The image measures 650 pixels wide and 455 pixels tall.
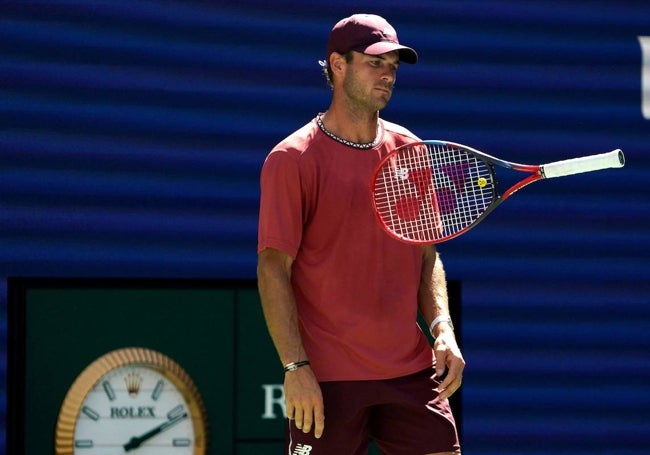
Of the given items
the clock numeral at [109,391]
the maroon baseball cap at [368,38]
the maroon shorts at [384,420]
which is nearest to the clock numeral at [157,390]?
the clock numeral at [109,391]

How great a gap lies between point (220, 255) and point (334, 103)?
1693 mm

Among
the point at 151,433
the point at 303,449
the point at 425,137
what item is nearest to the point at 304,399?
the point at 303,449

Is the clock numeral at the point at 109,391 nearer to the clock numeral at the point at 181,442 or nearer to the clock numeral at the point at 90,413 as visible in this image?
the clock numeral at the point at 90,413

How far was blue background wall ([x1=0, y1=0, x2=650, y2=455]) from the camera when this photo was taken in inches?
209

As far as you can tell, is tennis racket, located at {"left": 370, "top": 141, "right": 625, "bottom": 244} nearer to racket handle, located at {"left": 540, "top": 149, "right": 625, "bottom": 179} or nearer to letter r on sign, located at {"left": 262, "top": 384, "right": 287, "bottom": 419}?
racket handle, located at {"left": 540, "top": 149, "right": 625, "bottom": 179}

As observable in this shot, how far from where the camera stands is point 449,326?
3822mm

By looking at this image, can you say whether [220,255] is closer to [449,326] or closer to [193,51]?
[193,51]

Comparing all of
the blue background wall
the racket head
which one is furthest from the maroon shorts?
the blue background wall

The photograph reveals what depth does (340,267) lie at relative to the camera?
3.71 meters

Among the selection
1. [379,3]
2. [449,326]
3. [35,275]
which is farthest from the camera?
[379,3]

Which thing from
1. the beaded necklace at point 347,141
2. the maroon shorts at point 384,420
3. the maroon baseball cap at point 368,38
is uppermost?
the maroon baseball cap at point 368,38

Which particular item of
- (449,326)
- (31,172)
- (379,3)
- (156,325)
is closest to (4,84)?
(31,172)

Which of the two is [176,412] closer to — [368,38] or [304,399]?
[304,399]

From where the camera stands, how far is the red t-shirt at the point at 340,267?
3701 mm
